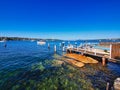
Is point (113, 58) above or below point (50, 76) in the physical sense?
above

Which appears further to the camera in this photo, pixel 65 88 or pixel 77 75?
pixel 77 75

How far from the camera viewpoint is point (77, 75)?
55.4 feet

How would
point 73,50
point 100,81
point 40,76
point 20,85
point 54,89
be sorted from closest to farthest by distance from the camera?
1. point 54,89
2. point 20,85
3. point 100,81
4. point 40,76
5. point 73,50

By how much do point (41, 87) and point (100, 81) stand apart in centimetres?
693

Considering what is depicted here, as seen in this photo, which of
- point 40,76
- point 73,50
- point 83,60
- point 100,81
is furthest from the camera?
point 73,50

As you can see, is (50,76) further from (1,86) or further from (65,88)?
(1,86)

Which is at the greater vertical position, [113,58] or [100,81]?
[113,58]

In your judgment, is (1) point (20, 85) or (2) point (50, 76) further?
(2) point (50, 76)

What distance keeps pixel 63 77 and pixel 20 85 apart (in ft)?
16.8

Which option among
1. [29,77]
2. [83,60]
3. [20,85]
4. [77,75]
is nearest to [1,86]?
[20,85]

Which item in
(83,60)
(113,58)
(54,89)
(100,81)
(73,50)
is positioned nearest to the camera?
(54,89)

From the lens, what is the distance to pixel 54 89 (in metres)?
12.3

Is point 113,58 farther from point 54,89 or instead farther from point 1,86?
point 1,86

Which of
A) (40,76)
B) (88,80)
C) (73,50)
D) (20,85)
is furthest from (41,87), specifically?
(73,50)
